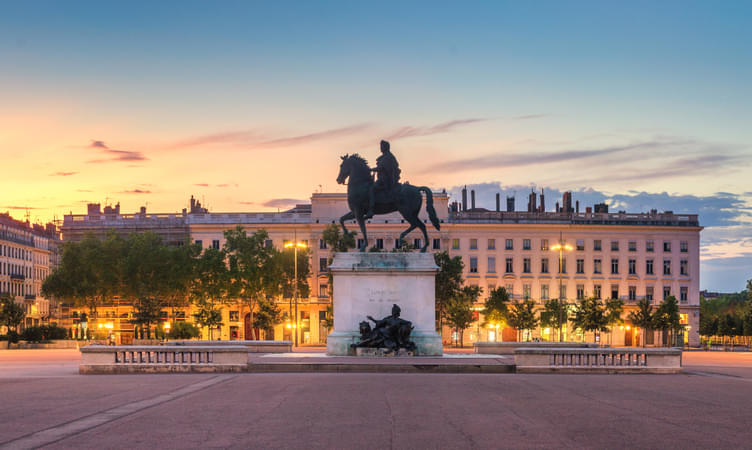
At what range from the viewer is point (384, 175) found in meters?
31.4

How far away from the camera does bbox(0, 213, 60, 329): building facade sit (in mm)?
114875

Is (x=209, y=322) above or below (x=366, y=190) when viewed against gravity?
below

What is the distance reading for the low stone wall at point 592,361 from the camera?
87.1 feet

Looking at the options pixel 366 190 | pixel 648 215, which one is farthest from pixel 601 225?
pixel 366 190

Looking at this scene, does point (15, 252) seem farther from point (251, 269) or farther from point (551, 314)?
point (551, 314)

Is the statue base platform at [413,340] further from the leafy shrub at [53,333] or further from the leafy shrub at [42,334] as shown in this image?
the leafy shrub at [53,333]

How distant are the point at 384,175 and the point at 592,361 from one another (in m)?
9.90

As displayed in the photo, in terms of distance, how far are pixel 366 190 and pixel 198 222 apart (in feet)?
270

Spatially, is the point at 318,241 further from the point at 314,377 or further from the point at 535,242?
the point at 314,377

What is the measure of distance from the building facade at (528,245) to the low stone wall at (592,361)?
8043 centimetres

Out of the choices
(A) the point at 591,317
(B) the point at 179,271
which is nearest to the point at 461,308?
(A) the point at 591,317

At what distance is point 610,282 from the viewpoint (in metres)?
111

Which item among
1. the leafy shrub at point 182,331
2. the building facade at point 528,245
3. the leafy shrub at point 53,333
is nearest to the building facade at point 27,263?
the building facade at point 528,245

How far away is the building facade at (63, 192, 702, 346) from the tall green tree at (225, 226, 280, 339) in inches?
705
